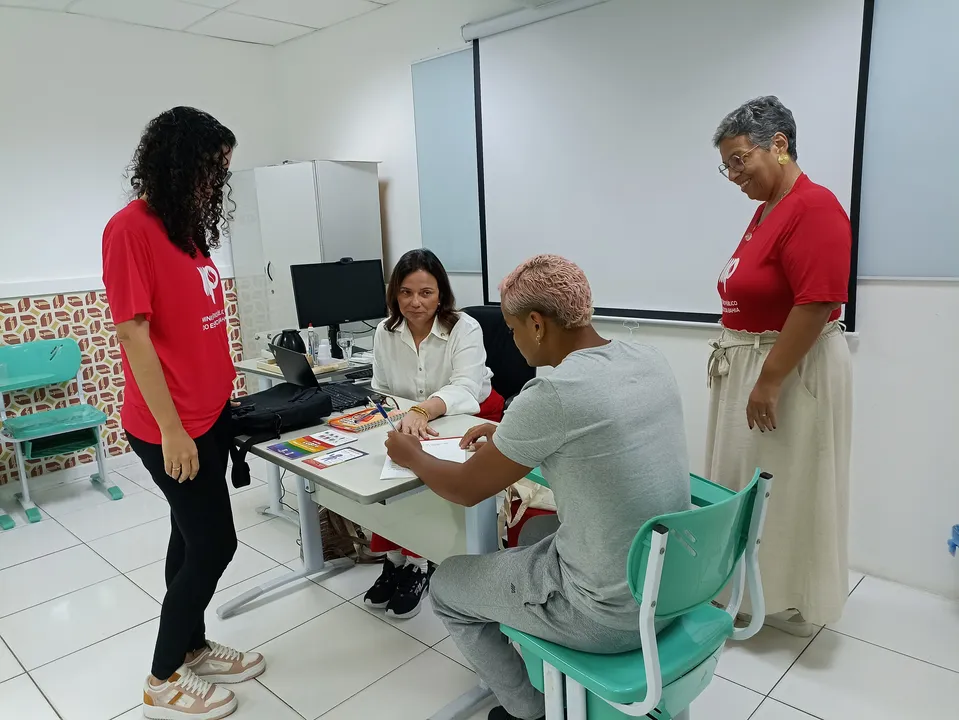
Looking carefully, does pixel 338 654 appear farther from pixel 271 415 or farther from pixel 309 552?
pixel 271 415

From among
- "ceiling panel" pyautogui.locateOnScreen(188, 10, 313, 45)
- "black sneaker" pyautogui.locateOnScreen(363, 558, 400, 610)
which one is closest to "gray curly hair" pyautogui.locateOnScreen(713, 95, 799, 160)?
"black sneaker" pyautogui.locateOnScreen(363, 558, 400, 610)

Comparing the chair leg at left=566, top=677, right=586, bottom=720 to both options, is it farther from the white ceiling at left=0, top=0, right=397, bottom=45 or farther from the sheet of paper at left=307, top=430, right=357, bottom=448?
the white ceiling at left=0, top=0, right=397, bottom=45

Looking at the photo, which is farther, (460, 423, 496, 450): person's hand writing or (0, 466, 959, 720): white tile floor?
(0, 466, 959, 720): white tile floor

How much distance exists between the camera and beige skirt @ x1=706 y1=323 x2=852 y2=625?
6.70 ft

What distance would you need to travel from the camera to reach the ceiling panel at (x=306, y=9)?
151 inches

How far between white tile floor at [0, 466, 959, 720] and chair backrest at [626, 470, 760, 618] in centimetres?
86

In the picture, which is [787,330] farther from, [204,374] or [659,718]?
[204,374]

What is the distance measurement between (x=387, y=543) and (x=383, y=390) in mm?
587

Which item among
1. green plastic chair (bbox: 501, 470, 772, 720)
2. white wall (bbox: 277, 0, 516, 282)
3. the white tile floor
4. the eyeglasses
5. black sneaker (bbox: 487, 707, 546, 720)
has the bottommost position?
the white tile floor

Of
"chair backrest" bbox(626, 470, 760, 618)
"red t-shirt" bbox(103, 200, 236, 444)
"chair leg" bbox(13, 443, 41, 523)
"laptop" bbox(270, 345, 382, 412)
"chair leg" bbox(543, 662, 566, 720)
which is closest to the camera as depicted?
"chair backrest" bbox(626, 470, 760, 618)

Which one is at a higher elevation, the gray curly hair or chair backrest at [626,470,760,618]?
the gray curly hair

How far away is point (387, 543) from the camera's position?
2.57 metres

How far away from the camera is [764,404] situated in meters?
2.02

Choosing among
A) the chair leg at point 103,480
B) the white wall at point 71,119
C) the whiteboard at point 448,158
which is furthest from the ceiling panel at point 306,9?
the chair leg at point 103,480
